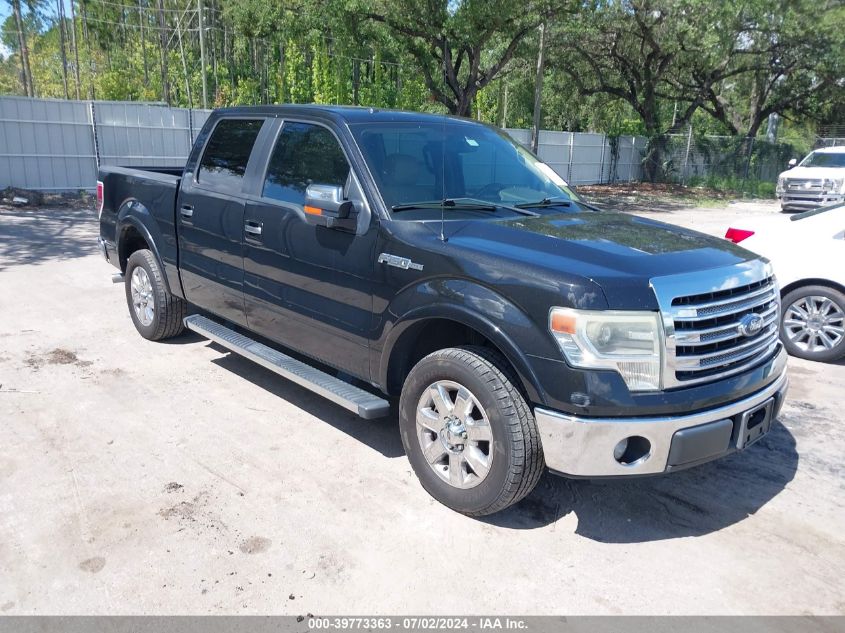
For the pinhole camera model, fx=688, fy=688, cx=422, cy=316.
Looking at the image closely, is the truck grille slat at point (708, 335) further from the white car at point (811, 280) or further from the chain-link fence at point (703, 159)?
the chain-link fence at point (703, 159)

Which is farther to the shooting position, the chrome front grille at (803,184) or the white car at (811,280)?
the chrome front grille at (803,184)

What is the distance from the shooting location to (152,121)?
1869 centimetres

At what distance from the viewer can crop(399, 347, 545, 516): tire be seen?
10.5 ft

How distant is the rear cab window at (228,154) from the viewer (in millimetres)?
4891

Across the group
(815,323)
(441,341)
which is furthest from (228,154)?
(815,323)

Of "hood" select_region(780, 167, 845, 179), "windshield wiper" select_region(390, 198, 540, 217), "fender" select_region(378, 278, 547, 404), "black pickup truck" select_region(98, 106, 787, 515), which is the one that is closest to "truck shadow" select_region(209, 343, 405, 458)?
"black pickup truck" select_region(98, 106, 787, 515)

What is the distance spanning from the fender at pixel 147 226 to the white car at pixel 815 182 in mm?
18685

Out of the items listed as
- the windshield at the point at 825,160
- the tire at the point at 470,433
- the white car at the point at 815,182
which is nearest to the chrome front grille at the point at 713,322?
the tire at the point at 470,433

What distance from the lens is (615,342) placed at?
118 inches

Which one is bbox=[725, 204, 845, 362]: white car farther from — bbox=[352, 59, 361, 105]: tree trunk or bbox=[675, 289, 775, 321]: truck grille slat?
bbox=[352, 59, 361, 105]: tree trunk

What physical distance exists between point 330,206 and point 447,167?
897mm

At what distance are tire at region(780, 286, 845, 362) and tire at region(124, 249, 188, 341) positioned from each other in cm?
539
